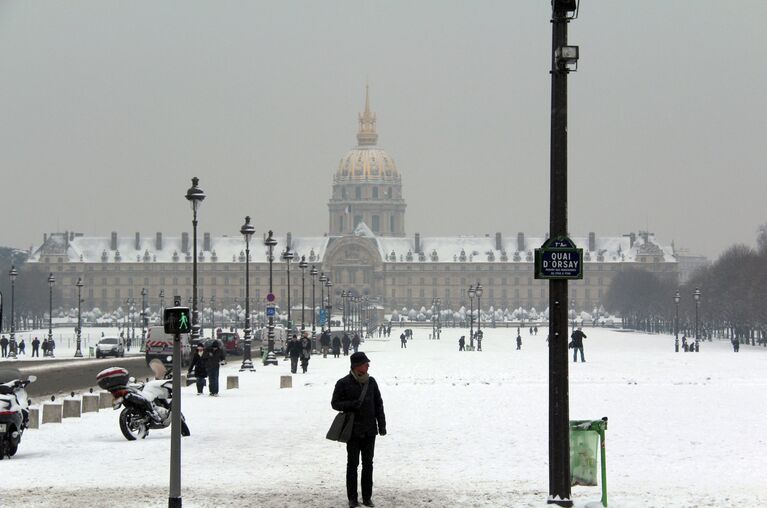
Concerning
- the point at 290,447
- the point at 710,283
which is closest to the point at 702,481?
the point at 290,447

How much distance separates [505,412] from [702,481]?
9.00 meters

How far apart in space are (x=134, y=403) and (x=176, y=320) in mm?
6838

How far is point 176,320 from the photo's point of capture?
14125mm

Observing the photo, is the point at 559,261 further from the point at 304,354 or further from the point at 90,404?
the point at 304,354

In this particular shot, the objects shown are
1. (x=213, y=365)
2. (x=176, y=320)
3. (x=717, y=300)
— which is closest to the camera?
(x=176, y=320)

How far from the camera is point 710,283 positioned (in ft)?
404

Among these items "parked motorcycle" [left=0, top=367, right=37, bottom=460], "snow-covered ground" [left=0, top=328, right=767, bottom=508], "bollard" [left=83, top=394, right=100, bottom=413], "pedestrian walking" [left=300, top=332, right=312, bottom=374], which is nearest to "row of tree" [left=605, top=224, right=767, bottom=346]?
"pedestrian walking" [left=300, top=332, right=312, bottom=374]

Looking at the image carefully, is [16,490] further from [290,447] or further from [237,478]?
[290,447]

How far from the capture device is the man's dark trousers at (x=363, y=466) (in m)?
14.2

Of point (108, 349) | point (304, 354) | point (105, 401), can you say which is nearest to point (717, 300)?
point (108, 349)

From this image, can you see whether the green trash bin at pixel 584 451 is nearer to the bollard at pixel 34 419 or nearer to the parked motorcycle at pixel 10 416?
the parked motorcycle at pixel 10 416

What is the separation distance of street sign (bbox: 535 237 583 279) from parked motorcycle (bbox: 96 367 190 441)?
7924mm

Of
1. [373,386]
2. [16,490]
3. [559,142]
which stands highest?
[559,142]

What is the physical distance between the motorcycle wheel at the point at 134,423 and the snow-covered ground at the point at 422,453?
193 mm
